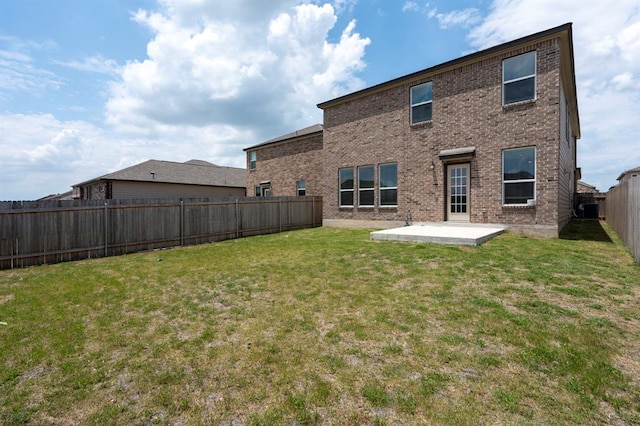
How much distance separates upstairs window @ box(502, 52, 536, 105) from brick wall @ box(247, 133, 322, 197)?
10.2 meters

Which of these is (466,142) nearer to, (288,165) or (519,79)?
(519,79)

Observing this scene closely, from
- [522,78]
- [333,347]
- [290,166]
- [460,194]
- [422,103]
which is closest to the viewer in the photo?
[333,347]

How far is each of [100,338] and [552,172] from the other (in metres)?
Answer: 12.5

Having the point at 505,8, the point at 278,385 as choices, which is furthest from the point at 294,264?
the point at 505,8


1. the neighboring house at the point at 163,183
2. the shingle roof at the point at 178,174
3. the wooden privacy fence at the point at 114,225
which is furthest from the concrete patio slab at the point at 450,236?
the shingle roof at the point at 178,174

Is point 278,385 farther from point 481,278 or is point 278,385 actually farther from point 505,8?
point 505,8

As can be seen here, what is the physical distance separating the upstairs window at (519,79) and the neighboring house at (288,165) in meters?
10.2

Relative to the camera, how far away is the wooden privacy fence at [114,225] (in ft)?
27.5

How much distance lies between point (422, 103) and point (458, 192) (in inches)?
164

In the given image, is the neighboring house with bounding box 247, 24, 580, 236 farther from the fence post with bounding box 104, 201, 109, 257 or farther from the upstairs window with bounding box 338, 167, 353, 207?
the fence post with bounding box 104, 201, 109, 257

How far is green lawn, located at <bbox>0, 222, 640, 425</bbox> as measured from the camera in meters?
2.38

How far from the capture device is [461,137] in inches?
474

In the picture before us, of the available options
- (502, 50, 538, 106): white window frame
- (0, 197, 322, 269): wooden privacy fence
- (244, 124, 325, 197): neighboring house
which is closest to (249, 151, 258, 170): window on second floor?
(244, 124, 325, 197): neighboring house

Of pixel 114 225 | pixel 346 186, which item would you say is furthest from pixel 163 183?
pixel 346 186
